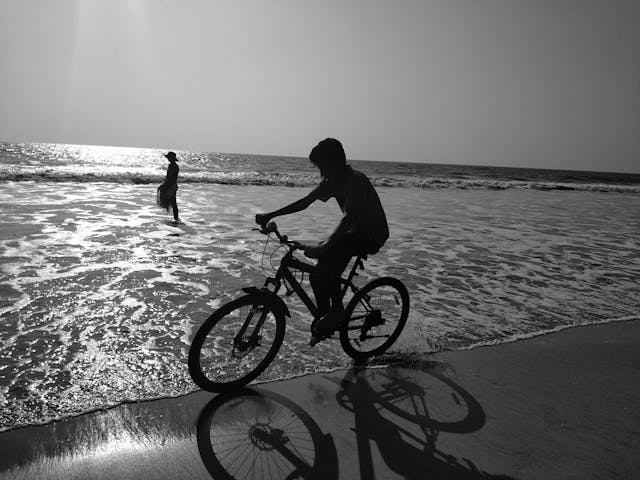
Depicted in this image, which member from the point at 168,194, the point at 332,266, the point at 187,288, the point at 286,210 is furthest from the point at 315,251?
the point at 168,194

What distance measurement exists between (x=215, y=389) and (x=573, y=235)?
511 inches

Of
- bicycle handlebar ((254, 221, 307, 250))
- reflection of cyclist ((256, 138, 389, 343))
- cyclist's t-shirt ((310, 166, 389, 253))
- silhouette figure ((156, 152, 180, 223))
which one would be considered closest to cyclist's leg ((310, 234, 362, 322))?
reflection of cyclist ((256, 138, 389, 343))

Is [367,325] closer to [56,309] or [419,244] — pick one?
[56,309]

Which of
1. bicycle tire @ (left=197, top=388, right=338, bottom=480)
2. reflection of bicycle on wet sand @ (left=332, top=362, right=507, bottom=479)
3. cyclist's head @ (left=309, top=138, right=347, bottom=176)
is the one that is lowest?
bicycle tire @ (left=197, top=388, right=338, bottom=480)

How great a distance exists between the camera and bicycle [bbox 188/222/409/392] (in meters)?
3.57

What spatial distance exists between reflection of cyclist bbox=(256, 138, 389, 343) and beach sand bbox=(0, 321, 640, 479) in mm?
806

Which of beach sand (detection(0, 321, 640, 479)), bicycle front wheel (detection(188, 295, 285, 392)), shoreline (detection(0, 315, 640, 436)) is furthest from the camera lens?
bicycle front wheel (detection(188, 295, 285, 392))

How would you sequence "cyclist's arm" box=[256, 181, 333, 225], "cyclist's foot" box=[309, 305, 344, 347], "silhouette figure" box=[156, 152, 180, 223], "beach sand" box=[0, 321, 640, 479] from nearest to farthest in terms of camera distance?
"beach sand" box=[0, 321, 640, 479]
"cyclist's arm" box=[256, 181, 333, 225]
"cyclist's foot" box=[309, 305, 344, 347]
"silhouette figure" box=[156, 152, 180, 223]

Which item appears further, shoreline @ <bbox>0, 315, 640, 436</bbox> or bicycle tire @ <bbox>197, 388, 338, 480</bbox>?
shoreline @ <bbox>0, 315, 640, 436</bbox>

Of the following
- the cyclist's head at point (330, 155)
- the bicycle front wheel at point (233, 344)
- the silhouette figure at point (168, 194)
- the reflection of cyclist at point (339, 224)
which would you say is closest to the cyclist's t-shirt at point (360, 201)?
the reflection of cyclist at point (339, 224)

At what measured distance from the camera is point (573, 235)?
43.0ft

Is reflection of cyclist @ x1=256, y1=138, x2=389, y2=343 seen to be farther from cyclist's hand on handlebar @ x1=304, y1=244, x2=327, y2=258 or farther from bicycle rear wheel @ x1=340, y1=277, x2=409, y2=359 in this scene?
bicycle rear wheel @ x1=340, y1=277, x2=409, y2=359

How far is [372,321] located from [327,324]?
2.18ft

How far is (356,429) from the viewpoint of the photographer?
318cm
